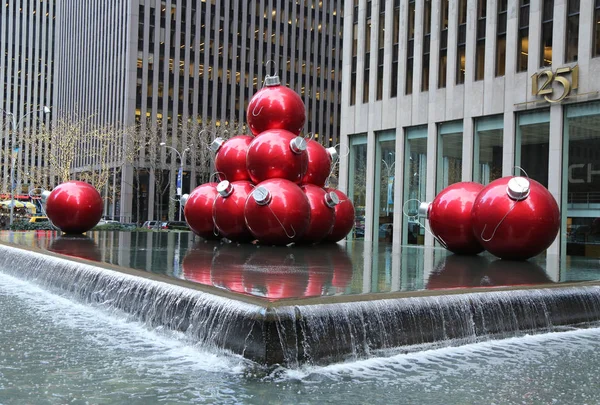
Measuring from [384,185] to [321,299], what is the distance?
2479 centimetres

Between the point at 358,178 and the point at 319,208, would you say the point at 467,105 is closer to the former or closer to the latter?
the point at 358,178

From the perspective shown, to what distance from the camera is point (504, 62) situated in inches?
999

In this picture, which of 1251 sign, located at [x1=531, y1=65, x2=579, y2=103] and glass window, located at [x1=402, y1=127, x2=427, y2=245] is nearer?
1251 sign, located at [x1=531, y1=65, x2=579, y2=103]

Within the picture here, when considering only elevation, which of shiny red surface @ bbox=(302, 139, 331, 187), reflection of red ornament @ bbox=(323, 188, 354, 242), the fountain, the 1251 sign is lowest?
the fountain

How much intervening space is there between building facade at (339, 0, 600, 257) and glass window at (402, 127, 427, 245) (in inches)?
1.9

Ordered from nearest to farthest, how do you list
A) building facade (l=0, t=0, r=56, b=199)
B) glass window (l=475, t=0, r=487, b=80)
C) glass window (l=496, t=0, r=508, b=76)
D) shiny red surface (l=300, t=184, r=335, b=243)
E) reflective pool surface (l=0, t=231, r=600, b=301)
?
reflective pool surface (l=0, t=231, r=600, b=301), shiny red surface (l=300, t=184, r=335, b=243), glass window (l=496, t=0, r=508, b=76), glass window (l=475, t=0, r=487, b=80), building facade (l=0, t=0, r=56, b=199)

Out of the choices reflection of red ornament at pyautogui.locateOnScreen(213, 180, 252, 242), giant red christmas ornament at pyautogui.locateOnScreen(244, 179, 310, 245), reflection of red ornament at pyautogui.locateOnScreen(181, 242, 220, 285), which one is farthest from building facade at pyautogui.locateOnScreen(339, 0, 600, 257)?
reflection of red ornament at pyautogui.locateOnScreen(181, 242, 220, 285)

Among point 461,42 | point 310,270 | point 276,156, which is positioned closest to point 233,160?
point 276,156

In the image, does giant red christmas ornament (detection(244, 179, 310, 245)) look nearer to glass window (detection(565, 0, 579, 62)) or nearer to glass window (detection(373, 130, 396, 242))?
glass window (detection(565, 0, 579, 62))

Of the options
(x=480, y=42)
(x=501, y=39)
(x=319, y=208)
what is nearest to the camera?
(x=319, y=208)

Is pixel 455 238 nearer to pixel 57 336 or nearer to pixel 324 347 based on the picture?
pixel 324 347

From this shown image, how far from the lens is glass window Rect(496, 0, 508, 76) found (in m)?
25.4

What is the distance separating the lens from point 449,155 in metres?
28.2

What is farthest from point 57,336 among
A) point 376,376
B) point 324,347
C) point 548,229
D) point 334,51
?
point 334,51
